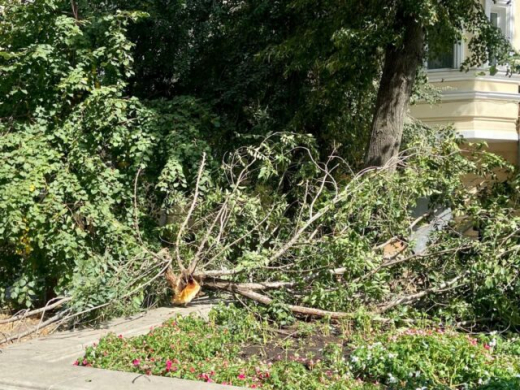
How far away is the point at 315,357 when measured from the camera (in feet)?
22.2

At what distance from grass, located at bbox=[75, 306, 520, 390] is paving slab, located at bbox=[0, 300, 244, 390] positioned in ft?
0.77

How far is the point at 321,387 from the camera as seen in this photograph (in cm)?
577

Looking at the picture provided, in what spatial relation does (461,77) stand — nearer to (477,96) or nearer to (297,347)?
(477,96)

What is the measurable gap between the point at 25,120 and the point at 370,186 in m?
4.86

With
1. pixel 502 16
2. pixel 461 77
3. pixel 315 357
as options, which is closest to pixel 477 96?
pixel 461 77

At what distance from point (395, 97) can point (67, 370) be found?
5993 millimetres

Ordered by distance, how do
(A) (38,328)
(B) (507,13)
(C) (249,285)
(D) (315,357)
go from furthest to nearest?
(B) (507,13), (C) (249,285), (A) (38,328), (D) (315,357)

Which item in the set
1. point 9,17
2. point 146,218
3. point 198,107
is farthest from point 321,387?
point 9,17

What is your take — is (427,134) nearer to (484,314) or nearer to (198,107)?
(198,107)

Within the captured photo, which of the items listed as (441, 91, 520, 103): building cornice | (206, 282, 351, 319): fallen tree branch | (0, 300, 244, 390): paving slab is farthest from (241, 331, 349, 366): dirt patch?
(441, 91, 520, 103): building cornice

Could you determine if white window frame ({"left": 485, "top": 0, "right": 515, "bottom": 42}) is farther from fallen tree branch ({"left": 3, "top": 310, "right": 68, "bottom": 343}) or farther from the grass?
fallen tree branch ({"left": 3, "top": 310, "right": 68, "bottom": 343})

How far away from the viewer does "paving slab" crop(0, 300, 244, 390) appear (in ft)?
18.8

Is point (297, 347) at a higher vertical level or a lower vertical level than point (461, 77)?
lower

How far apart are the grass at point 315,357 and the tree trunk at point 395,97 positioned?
3.13m
